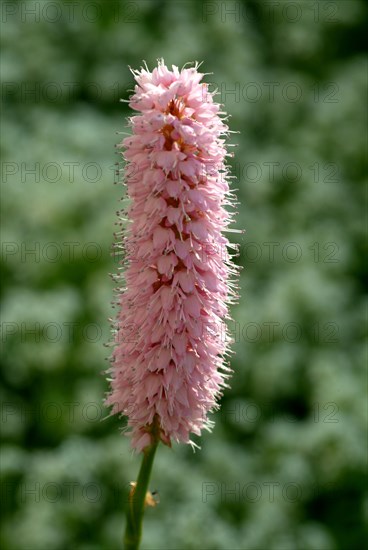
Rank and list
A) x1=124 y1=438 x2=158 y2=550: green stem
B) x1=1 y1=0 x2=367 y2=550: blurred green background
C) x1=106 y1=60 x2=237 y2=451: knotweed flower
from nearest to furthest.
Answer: x1=106 y1=60 x2=237 y2=451: knotweed flower
x1=124 y1=438 x2=158 y2=550: green stem
x1=1 y1=0 x2=367 y2=550: blurred green background

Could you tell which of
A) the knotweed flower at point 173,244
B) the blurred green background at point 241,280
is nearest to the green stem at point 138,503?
the knotweed flower at point 173,244

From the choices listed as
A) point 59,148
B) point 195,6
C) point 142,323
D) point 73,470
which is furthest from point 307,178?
point 142,323

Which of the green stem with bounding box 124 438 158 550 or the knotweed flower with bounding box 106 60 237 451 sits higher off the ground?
the knotweed flower with bounding box 106 60 237 451

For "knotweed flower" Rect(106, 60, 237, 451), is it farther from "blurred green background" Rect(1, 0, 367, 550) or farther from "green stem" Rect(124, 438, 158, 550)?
"blurred green background" Rect(1, 0, 367, 550)

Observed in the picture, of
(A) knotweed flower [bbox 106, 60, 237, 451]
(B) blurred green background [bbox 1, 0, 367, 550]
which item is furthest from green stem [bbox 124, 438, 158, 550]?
(B) blurred green background [bbox 1, 0, 367, 550]

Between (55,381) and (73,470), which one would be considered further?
(55,381)

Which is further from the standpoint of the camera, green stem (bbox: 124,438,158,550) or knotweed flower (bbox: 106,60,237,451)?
green stem (bbox: 124,438,158,550)

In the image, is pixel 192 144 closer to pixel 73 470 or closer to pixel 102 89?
pixel 73 470

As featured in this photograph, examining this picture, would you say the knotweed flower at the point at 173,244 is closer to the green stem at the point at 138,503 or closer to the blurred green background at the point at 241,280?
the green stem at the point at 138,503
